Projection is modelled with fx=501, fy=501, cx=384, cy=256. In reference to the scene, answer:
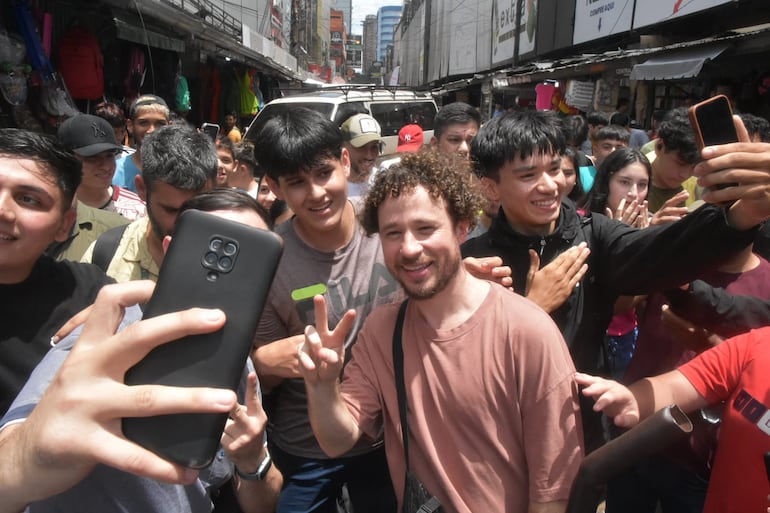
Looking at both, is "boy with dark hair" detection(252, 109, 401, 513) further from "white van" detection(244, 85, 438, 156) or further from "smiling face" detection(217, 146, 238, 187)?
"white van" detection(244, 85, 438, 156)

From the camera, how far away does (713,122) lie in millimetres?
1401

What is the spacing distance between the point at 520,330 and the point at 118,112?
18.8 feet

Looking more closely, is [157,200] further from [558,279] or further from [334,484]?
[558,279]

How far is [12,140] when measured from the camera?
139cm

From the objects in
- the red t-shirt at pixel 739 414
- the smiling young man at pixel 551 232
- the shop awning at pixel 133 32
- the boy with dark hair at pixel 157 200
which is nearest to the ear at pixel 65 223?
Result: the boy with dark hair at pixel 157 200

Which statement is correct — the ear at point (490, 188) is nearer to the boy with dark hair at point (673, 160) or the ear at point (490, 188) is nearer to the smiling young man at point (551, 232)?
the smiling young man at point (551, 232)

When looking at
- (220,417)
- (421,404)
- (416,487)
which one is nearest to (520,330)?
(421,404)

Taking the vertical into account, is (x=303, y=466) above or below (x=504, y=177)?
below

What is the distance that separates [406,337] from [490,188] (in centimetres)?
89

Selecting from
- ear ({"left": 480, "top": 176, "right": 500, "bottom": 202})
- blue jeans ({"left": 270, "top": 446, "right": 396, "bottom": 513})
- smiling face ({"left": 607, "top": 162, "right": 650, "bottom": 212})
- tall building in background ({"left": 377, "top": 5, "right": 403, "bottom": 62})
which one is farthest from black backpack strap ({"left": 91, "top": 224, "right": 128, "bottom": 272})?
tall building in background ({"left": 377, "top": 5, "right": 403, "bottom": 62})

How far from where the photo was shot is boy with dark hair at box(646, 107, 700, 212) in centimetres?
309

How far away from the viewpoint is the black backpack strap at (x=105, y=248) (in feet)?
7.60

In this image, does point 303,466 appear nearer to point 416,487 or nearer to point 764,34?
point 416,487

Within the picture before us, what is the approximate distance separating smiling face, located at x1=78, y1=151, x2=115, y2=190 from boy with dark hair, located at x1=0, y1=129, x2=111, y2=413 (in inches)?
73.3
